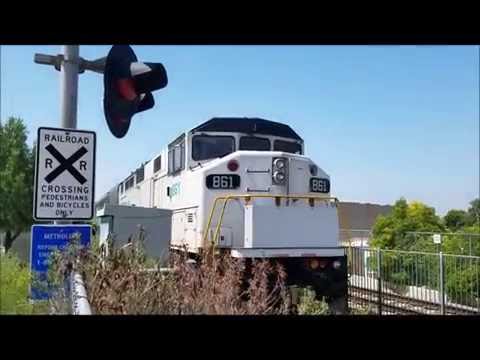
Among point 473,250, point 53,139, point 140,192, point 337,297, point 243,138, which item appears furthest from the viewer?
point 140,192

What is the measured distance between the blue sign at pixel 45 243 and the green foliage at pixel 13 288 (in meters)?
0.09

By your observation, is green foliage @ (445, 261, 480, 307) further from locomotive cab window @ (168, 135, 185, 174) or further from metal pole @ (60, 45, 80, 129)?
metal pole @ (60, 45, 80, 129)

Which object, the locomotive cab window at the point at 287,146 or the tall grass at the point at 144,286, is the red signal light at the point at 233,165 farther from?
the tall grass at the point at 144,286

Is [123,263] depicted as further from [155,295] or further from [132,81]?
[132,81]

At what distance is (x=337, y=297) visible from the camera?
800 cm

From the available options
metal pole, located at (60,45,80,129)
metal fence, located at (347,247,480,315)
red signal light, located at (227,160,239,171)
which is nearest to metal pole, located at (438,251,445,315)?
metal fence, located at (347,247,480,315)

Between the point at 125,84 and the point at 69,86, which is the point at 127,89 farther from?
the point at 69,86

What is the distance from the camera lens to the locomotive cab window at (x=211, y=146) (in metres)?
8.36

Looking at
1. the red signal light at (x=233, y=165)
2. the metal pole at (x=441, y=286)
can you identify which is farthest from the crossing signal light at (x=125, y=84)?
the metal pole at (x=441, y=286)

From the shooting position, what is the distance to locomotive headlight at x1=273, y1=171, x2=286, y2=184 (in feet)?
27.0

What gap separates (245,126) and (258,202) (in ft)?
4.67

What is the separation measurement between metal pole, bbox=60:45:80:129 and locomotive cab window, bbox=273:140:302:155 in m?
4.74
